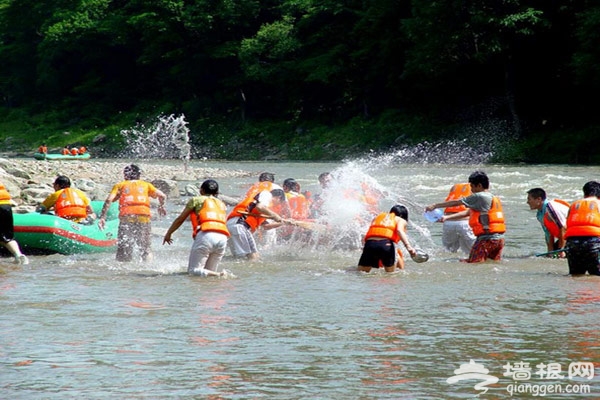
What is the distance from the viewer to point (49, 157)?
4947 cm

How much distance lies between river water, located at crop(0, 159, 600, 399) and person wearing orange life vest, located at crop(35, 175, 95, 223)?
80cm

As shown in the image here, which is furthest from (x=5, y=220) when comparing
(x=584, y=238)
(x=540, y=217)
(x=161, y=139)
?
(x=161, y=139)

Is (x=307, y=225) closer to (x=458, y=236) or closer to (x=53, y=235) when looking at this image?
(x=458, y=236)

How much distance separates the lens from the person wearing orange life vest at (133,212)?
13.7 meters

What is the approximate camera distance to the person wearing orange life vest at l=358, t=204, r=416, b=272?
12.2m

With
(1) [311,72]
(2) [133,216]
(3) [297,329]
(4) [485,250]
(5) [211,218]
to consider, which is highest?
(1) [311,72]

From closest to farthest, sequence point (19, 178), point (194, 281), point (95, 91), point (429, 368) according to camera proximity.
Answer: point (429, 368) → point (194, 281) → point (19, 178) → point (95, 91)

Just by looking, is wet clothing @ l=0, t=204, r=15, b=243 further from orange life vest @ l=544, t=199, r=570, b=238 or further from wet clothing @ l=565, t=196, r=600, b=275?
wet clothing @ l=565, t=196, r=600, b=275

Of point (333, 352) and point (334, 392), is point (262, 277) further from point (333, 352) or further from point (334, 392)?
point (334, 392)

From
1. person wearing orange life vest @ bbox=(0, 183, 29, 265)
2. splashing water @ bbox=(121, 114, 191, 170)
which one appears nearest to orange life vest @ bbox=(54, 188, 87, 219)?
person wearing orange life vest @ bbox=(0, 183, 29, 265)

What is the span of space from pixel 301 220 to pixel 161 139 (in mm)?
49111

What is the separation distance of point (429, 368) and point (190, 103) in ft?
187

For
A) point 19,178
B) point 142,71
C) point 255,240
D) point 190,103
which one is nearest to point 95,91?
point 142,71

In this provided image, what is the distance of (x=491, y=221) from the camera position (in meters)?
13.1
